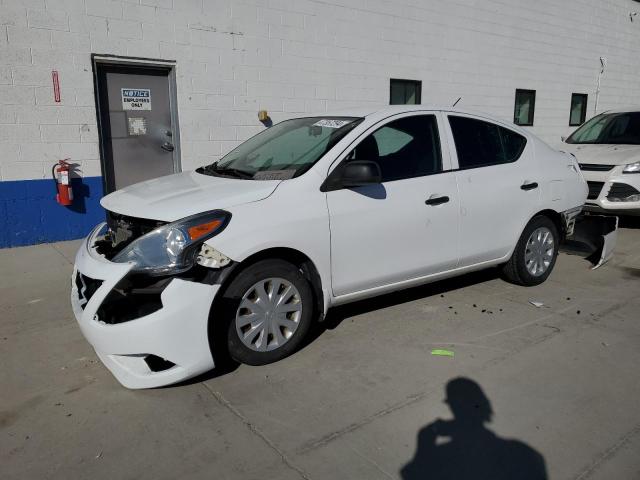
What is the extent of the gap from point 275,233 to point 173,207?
635 millimetres

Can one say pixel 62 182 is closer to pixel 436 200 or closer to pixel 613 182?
pixel 436 200

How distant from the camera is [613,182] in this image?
7113 millimetres

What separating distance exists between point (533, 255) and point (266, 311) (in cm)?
289

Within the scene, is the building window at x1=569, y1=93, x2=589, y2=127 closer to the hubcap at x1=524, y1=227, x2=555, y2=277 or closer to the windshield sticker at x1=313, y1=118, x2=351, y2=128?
the hubcap at x1=524, y1=227, x2=555, y2=277

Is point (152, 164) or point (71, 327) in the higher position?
point (152, 164)

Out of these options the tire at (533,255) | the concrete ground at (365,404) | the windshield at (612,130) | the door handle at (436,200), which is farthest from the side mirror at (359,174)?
the windshield at (612,130)

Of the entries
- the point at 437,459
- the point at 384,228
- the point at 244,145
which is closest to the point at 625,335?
the point at 384,228

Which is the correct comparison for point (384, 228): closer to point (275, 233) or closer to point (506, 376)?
point (275, 233)

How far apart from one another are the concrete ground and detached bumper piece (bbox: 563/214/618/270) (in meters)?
1.39

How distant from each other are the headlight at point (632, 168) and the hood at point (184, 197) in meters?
5.69

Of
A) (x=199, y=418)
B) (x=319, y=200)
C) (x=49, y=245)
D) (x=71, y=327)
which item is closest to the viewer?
(x=199, y=418)

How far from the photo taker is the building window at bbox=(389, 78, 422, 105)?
10086 millimetres

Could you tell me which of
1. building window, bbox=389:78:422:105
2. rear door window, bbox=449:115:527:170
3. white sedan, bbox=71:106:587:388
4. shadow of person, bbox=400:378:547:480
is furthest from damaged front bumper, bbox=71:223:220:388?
building window, bbox=389:78:422:105

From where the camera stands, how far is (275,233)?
3291 mm
